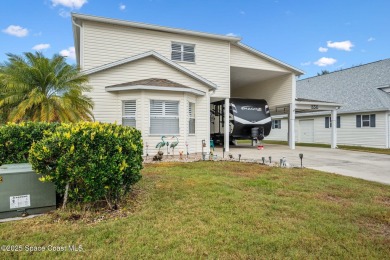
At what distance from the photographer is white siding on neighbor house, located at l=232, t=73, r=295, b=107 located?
16.8 m

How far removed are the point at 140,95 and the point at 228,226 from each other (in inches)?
329

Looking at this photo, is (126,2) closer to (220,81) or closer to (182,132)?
(220,81)

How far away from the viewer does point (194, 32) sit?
13867 millimetres

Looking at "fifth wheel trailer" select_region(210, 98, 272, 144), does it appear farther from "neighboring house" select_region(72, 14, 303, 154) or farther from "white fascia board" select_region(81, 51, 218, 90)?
"white fascia board" select_region(81, 51, 218, 90)

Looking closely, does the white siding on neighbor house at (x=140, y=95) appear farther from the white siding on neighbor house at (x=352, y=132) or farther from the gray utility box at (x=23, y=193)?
the white siding on neighbor house at (x=352, y=132)

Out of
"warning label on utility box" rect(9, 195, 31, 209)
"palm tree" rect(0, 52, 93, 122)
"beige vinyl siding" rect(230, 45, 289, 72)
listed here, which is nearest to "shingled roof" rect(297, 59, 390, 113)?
"beige vinyl siding" rect(230, 45, 289, 72)

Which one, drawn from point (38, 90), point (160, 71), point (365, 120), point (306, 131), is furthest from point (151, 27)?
point (306, 131)

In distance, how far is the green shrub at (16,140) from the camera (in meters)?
4.84

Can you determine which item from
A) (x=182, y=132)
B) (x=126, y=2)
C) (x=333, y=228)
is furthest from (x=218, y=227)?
(x=126, y=2)

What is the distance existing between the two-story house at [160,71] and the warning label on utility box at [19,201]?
6.97 metres

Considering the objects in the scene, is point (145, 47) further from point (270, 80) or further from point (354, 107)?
point (354, 107)

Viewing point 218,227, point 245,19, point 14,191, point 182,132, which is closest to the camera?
point 218,227

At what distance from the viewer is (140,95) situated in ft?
35.6

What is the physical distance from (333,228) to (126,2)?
17236 millimetres
